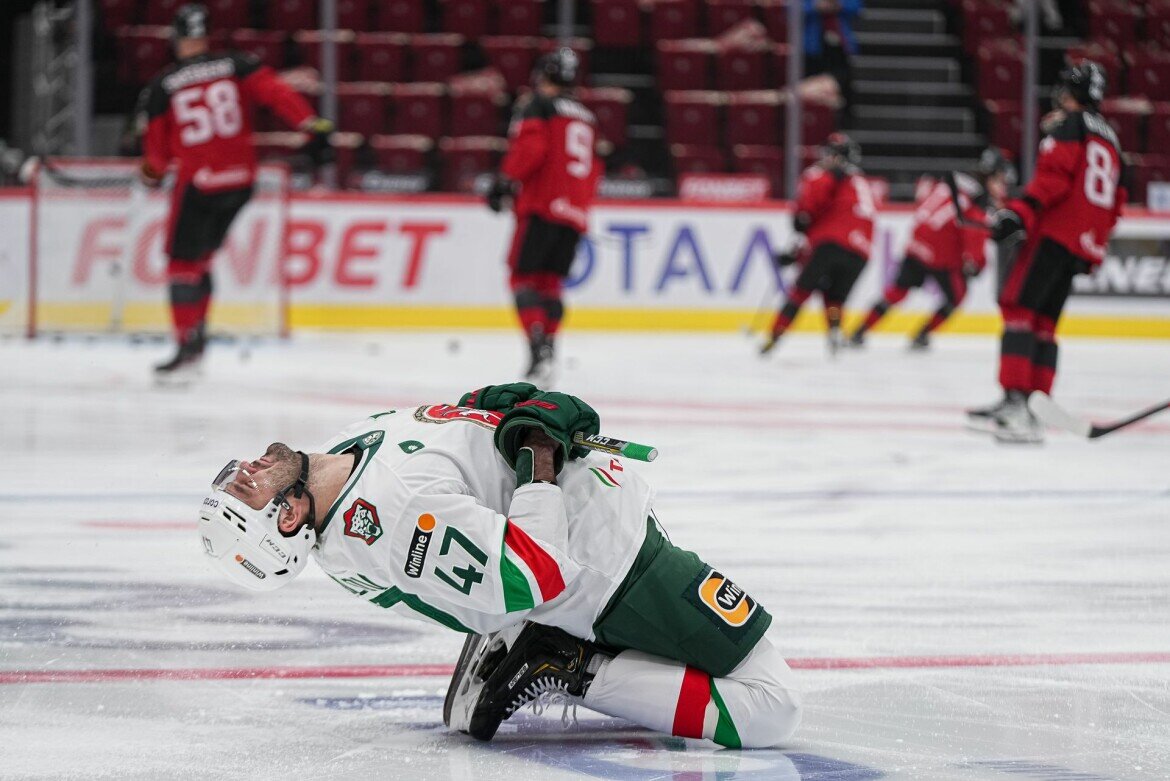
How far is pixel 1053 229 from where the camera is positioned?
20.4ft

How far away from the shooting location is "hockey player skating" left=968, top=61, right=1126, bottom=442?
6109mm

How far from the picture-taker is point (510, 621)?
7.48ft

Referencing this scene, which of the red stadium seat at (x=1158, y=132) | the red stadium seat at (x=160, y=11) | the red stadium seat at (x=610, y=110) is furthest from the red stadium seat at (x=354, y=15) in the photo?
the red stadium seat at (x=1158, y=132)

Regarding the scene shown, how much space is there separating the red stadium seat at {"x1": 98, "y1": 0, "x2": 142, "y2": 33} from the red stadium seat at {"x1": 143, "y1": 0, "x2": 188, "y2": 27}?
0.08 metres

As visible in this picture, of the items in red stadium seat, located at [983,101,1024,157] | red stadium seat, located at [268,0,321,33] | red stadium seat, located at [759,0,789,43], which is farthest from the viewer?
red stadium seat, located at [759,0,789,43]

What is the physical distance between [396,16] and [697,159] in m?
2.71

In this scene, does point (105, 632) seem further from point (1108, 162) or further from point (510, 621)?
point (1108, 162)

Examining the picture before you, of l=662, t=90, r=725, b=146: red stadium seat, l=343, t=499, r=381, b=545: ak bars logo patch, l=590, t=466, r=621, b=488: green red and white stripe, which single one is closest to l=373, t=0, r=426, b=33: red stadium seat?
l=662, t=90, r=725, b=146: red stadium seat

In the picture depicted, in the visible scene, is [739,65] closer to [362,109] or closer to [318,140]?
[362,109]

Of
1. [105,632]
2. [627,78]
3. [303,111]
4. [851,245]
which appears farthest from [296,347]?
[105,632]

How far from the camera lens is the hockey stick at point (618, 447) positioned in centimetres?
224

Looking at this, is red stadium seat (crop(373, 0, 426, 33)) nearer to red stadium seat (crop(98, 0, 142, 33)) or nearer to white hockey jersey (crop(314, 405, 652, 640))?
red stadium seat (crop(98, 0, 142, 33))

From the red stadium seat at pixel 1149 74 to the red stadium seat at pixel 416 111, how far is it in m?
5.62

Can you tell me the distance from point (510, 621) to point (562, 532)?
0.49 ft
